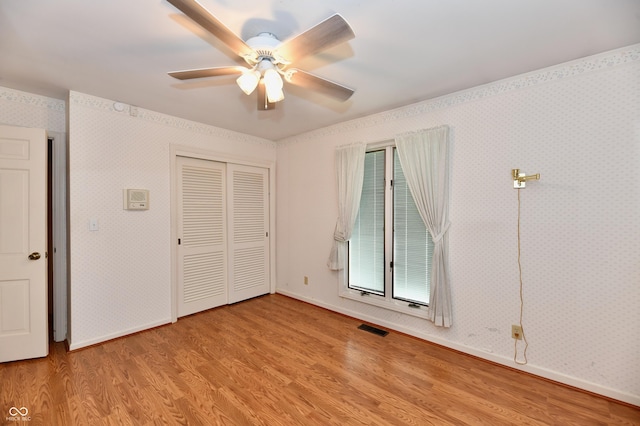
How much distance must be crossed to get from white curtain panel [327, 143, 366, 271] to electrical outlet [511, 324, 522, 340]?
1802mm

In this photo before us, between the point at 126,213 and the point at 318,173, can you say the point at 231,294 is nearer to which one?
the point at 126,213

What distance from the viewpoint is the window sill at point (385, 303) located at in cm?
282

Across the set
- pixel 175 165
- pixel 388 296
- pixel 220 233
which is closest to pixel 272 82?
pixel 175 165

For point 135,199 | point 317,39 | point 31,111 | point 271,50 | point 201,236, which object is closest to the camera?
point 317,39

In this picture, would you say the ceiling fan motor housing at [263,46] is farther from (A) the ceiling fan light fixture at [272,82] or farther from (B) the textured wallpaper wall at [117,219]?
(B) the textured wallpaper wall at [117,219]

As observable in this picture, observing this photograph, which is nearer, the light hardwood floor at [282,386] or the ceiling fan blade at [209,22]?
the ceiling fan blade at [209,22]

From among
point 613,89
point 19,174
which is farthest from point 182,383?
point 613,89

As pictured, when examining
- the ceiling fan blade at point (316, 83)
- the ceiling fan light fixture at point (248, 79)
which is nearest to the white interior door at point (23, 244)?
the ceiling fan light fixture at point (248, 79)

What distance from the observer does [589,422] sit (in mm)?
1738

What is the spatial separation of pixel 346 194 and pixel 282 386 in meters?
2.10

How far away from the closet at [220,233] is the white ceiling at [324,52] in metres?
1.17

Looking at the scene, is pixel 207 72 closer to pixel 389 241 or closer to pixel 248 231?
pixel 389 241

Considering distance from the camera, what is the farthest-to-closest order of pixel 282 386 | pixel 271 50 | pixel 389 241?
pixel 389 241, pixel 282 386, pixel 271 50

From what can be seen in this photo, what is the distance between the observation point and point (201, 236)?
3566mm
